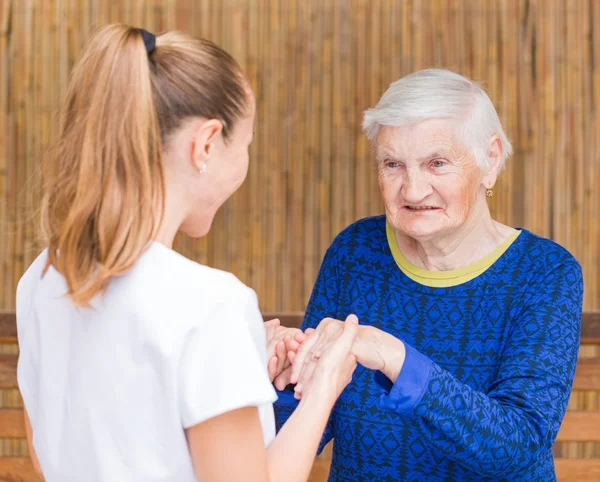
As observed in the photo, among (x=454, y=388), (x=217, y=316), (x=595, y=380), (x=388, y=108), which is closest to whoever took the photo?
(x=217, y=316)

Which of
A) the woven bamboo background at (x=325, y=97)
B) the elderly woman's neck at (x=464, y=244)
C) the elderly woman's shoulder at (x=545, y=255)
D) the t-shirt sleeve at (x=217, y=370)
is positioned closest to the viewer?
the t-shirt sleeve at (x=217, y=370)

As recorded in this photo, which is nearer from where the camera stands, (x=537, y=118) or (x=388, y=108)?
(x=388, y=108)

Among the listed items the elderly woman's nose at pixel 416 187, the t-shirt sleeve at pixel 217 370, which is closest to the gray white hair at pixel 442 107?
the elderly woman's nose at pixel 416 187

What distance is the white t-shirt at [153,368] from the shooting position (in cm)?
113

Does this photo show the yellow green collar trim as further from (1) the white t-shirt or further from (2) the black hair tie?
(2) the black hair tie

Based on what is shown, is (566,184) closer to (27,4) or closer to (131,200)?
(27,4)

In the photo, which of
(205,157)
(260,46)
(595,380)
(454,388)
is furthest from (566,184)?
(205,157)

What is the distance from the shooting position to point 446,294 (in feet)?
6.75

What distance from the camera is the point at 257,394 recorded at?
1149 millimetres

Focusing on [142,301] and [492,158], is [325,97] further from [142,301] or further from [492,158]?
[142,301]

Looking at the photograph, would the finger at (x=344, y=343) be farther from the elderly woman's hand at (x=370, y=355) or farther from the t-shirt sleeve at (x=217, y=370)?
the t-shirt sleeve at (x=217, y=370)

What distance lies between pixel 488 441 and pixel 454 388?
115 millimetres

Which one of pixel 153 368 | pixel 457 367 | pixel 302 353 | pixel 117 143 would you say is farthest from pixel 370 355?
pixel 117 143

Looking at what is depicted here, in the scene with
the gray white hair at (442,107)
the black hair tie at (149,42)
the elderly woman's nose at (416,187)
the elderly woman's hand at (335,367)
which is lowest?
the elderly woman's hand at (335,367)
